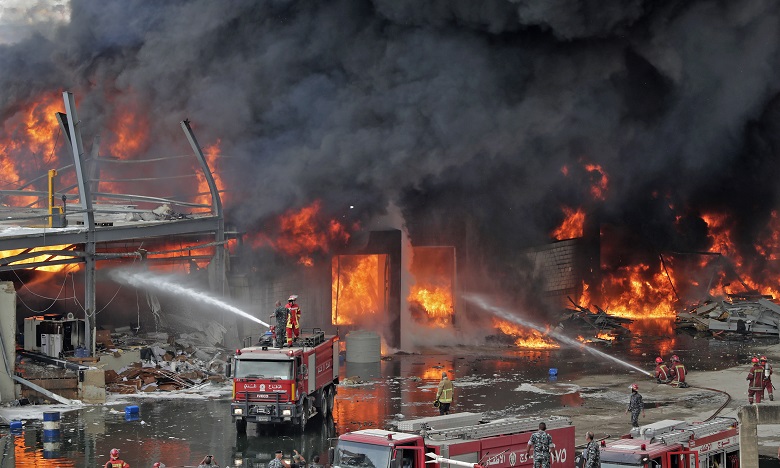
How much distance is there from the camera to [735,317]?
129 feet

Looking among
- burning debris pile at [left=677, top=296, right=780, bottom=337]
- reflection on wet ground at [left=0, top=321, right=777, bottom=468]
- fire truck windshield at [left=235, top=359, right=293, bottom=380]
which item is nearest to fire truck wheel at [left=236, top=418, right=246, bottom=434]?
reflection on wet ground at [left=0, top=321, right=777, bottom=468]

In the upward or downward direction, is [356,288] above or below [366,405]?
above

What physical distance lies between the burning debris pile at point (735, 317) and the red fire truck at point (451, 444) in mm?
24147

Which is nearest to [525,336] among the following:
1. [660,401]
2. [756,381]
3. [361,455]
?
[660,401]

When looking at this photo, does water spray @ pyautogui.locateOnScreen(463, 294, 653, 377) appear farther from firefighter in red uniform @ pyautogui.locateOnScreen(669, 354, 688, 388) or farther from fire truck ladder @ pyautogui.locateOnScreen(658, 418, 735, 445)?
fire truck ladder @ pyautogui.locateOnScreen(658, 418, 735, 445)

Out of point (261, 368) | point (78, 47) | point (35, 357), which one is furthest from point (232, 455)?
point (78, 47)

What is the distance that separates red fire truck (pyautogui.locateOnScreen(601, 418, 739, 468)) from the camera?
15531mm

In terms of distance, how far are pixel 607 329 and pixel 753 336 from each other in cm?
537

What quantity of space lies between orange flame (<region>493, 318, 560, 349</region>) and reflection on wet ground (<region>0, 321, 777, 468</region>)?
1262 mm

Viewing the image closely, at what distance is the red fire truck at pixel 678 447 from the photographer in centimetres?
1553

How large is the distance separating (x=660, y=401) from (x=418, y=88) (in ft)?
54.0

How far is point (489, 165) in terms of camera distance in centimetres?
4141

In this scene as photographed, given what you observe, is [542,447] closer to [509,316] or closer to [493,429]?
[493,429]

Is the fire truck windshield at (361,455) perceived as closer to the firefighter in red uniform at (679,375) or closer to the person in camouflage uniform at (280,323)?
the person in camouflage uniform at (280,323)
